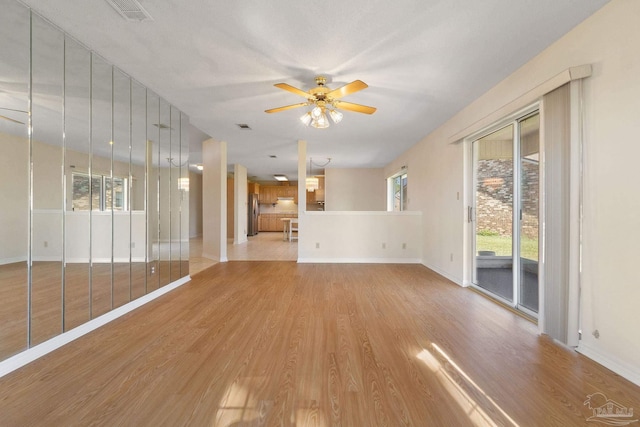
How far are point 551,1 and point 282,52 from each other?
197 centimetres

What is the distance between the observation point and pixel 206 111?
3719 millimetres

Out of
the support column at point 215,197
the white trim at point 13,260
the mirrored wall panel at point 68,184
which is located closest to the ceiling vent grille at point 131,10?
the mirrored wall panel at point 68,184

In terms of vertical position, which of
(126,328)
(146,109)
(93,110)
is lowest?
(126,328)

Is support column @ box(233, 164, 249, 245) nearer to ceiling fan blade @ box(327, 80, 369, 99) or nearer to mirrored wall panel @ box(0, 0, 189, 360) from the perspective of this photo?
mirrored wall panel @ box(0, 0, 189, 360)

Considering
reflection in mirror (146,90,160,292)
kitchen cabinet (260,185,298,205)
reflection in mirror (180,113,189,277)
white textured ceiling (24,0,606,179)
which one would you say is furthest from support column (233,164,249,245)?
reflection in mirror (146,90,160,292)

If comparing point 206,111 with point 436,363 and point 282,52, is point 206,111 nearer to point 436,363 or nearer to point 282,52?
point 282,52

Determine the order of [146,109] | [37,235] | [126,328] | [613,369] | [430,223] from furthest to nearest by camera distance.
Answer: [430,223] < [146,109] < [126,328] < [37,235] < [613,369]

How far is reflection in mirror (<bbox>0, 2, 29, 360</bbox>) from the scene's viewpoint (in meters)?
1.74

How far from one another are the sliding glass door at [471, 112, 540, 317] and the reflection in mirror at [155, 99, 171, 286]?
13.4 feet

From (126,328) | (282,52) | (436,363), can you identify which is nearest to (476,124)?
(282,52)

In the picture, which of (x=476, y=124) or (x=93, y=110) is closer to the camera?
(x=93, y=110)

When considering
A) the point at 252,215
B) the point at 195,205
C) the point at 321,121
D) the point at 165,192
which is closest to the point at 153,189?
the point at 165,192

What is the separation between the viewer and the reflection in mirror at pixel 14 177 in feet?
5.70

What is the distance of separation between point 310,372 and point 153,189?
2.81m
